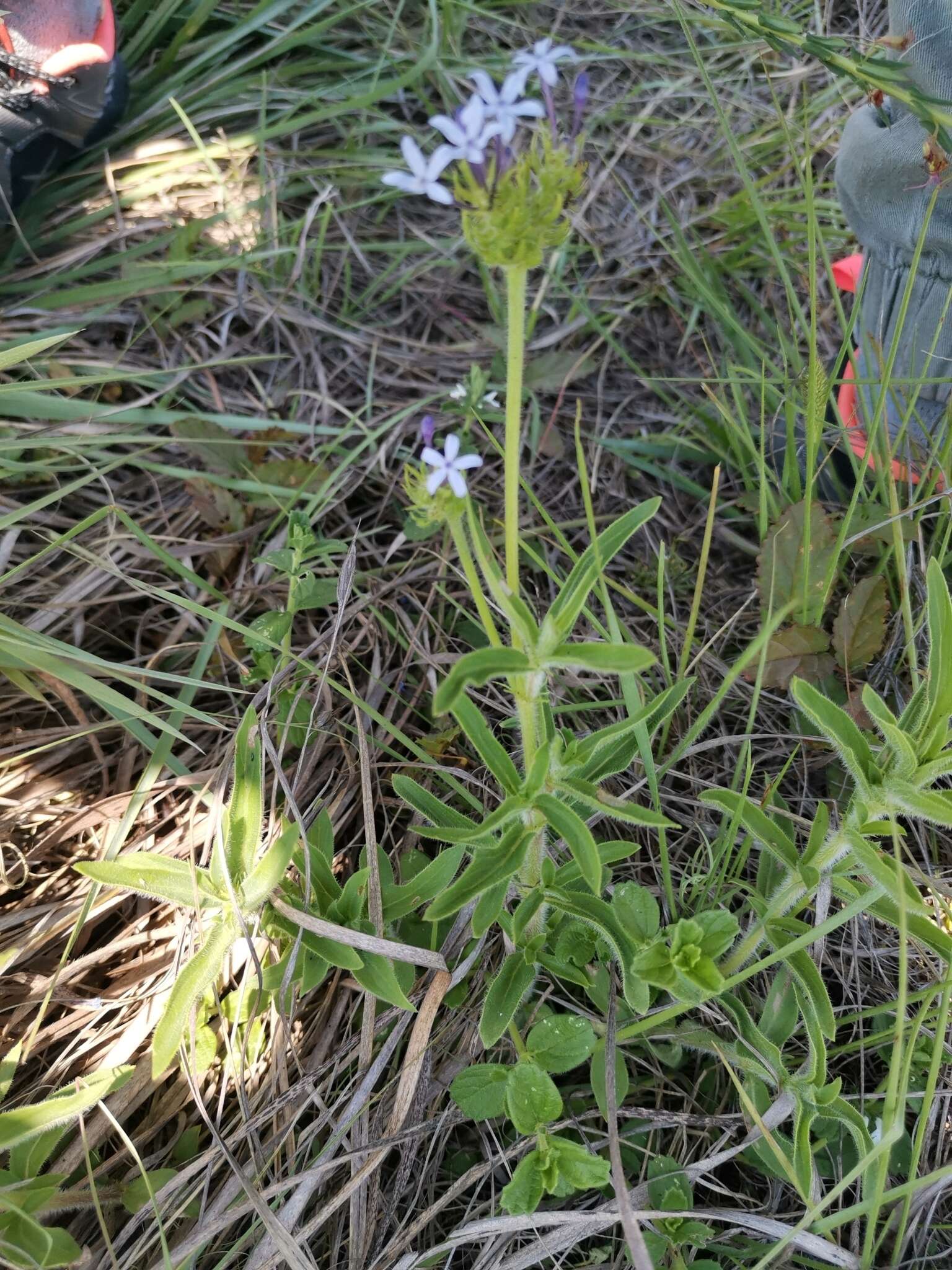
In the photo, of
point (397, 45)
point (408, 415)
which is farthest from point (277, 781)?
point (397, 45)

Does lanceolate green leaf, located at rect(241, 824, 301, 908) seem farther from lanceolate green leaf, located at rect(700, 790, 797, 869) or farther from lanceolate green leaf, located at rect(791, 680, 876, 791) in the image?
lanceolate green leaf, located at rect(791, 680, 876, 791)

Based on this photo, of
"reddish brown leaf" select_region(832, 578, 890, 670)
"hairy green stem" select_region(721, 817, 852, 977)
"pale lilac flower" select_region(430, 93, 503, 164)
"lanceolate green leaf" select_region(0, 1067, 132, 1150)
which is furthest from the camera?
"reddish brown leaf" select_region(832, 578, 890, 670)

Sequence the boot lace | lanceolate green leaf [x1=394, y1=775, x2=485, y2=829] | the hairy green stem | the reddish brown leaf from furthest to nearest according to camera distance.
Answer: the boot lace
the reddish brown leaf
lanceolate green leaf [x1=394, y1=775, x2=485, y2=829]
the hairy green stem

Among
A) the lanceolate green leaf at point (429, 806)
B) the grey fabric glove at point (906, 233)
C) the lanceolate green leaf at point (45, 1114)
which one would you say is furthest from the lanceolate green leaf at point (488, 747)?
the grey fabric glove at point (906, 233)

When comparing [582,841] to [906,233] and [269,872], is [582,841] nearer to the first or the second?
[269,872]

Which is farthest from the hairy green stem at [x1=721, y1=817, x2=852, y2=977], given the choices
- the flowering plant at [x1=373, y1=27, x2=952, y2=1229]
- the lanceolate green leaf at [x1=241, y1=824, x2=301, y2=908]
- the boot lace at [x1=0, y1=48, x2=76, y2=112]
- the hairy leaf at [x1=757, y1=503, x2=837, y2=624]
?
the boot lace at [x1=0, y1=48, x2=76, y2=112]

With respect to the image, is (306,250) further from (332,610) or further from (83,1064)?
(83,1064)

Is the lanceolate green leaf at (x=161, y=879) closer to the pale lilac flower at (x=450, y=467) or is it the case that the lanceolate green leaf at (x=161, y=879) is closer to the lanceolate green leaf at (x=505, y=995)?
the lanceolate green leaf at (x=505, y=995)
